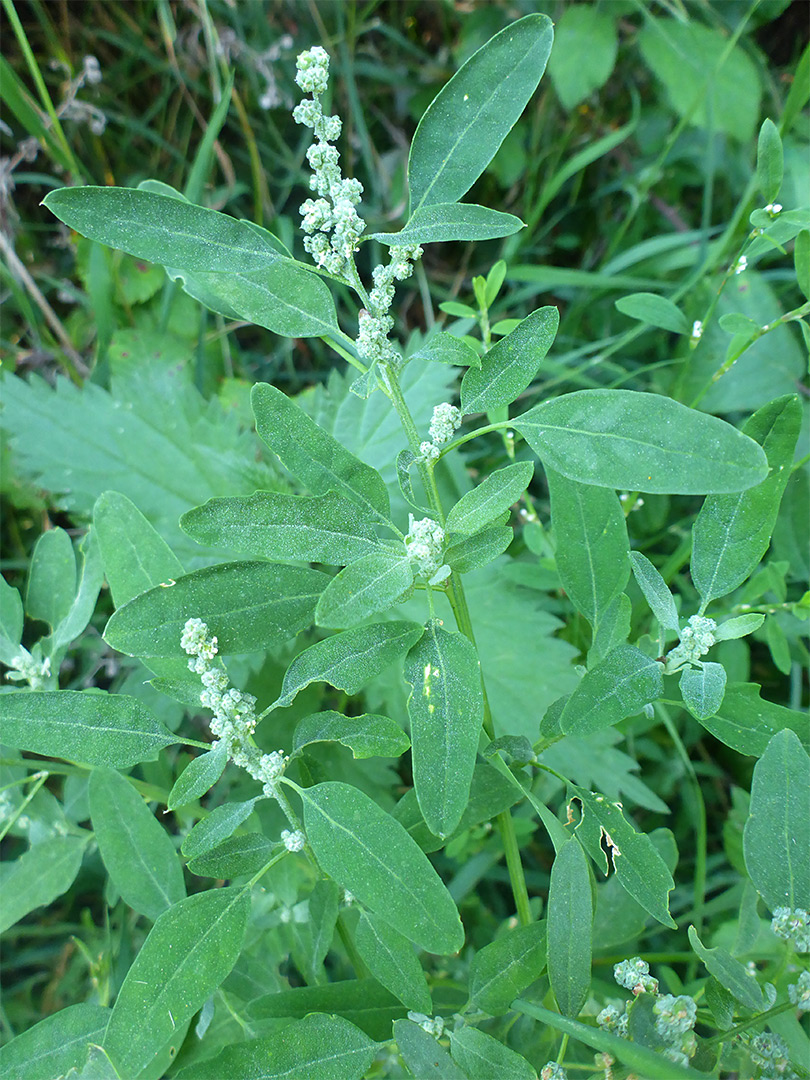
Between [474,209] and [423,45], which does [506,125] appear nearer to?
[474,209]

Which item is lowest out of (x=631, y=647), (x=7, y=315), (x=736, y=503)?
(x=631, y=647)

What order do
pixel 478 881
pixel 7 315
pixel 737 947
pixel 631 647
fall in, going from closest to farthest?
1. pixel 631 647
2. pixel 737 947
3. pixel 478 881
4. pixel 7 315

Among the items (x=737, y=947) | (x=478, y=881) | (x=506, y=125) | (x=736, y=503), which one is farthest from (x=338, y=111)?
(x=737, y=947)

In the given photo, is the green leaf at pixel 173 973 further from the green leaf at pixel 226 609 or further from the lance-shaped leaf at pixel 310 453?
the lance-shaped leaf at pixel 310 453

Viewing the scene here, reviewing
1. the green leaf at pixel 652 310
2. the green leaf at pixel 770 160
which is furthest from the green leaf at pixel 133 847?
the green leaf at pixel 770 160

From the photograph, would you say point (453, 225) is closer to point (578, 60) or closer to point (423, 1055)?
point (423, 1055)

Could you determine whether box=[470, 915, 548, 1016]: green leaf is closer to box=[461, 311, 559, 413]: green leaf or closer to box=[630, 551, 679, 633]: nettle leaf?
box=[630, 551, 679, 633]: nettle leaf

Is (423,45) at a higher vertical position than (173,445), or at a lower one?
higher
